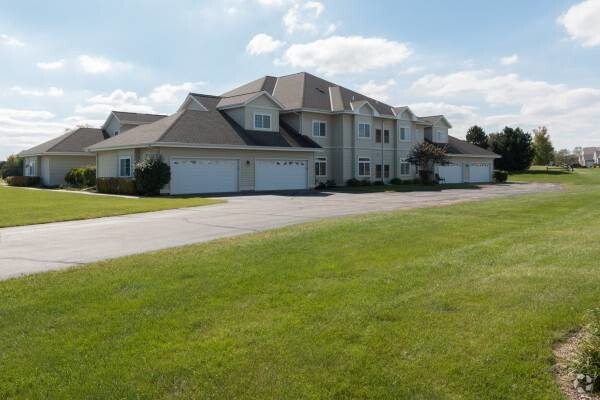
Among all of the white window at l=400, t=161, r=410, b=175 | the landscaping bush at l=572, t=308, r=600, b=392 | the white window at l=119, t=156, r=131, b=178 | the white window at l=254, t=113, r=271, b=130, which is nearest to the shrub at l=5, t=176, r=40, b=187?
the white window at l=119, t=156, r=131, b=178

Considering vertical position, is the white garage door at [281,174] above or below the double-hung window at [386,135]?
below

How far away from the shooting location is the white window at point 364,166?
4345 centimetres

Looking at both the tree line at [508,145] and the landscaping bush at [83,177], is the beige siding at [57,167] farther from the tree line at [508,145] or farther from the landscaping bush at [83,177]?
the tree line at [508,145]

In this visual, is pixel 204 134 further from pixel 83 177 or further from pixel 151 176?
pixel 83 177

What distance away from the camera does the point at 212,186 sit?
32.4 m

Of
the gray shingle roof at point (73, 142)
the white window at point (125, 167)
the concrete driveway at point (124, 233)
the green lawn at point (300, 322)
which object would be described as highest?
the gray shingle roof at point (73, 142)

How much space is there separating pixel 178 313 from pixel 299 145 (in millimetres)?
31796

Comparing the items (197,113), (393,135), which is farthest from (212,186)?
(393,135)

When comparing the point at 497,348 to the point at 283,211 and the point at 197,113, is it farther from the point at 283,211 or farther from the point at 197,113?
the point at 197,113

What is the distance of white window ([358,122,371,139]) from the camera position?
43.1m

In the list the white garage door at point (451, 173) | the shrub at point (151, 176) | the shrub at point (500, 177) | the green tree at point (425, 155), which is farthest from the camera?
the shrub at point (500, 177)

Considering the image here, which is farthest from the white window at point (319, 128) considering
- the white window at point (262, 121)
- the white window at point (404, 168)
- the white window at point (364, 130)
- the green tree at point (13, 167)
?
the green tree at point (13, 167)

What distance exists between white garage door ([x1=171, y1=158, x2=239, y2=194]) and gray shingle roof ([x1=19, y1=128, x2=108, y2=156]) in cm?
1732

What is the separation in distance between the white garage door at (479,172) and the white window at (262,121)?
87.2 ft
